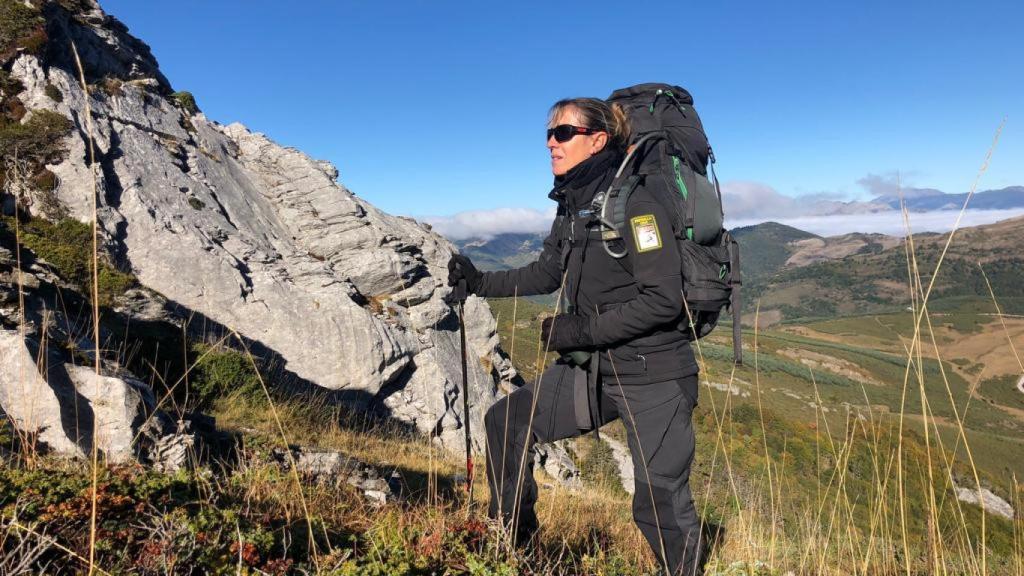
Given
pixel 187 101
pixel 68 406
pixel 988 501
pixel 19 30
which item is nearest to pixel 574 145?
pixel 68 406

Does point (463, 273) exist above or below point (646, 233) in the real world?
below

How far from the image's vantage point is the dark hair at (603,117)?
3.45 m

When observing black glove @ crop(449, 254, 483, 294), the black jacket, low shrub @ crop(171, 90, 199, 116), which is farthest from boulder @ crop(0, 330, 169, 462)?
low shrub @ crop(171, 90, 199, 116)

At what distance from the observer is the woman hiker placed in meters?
2.89

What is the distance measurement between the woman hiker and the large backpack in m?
0.10

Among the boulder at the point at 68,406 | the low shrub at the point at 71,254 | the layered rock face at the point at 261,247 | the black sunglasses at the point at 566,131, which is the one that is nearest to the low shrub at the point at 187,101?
the layered rock face at the point at 261,247

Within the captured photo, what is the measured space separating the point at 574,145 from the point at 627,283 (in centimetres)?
107

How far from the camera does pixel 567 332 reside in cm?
319

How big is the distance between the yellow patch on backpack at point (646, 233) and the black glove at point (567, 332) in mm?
598

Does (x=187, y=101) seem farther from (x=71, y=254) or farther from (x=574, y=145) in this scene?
(x=574, y=145)

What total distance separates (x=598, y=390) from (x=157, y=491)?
256 centimetres

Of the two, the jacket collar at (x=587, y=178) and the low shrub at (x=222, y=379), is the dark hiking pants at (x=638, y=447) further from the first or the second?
the low shrub at (x=222, y=379)

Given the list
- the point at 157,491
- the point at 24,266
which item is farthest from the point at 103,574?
the point at 24,266

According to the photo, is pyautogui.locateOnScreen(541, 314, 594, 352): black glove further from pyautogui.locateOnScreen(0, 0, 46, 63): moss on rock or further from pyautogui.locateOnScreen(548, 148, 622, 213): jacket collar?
pyautogui.locateOnScreen(0, 0, 46, 63): moss on rock
